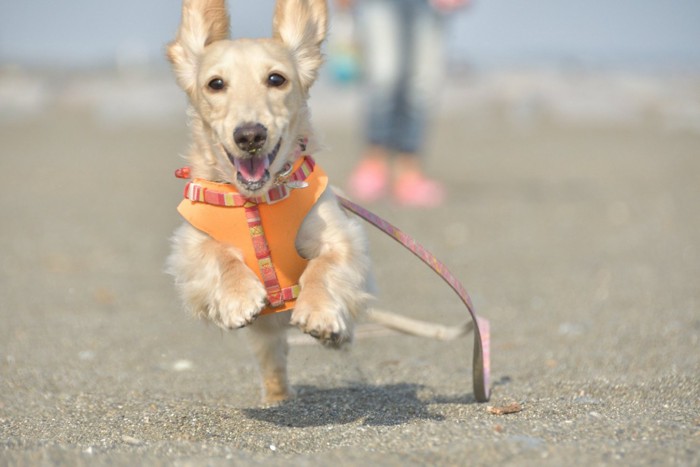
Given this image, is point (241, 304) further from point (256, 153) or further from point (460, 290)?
point (460, 290)

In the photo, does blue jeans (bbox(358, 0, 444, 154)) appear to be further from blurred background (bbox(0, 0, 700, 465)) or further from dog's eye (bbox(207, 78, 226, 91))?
dog's eye (bbox(207, 78, 226, 91))

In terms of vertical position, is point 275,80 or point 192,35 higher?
point 192,35

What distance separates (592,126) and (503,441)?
1879cm

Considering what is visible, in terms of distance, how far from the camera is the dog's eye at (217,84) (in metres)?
3.57

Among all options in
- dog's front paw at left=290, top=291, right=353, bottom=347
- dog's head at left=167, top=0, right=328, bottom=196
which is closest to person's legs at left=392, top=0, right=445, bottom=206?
dog's head at left=167, top=0, right=328, bottom=196

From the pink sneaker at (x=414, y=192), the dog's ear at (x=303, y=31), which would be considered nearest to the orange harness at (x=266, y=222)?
the dog's ear at (x=303, y=31)

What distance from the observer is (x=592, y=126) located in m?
20.8

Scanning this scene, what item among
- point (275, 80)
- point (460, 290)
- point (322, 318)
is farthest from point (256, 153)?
point (460, 290)

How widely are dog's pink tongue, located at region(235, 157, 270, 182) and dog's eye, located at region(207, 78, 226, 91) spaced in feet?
1.09

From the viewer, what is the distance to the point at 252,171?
135 inches

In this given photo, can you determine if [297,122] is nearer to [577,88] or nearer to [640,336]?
[640,336]

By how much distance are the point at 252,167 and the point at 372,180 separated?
6.27m

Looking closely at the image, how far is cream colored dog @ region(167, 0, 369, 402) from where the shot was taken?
3.30 metres

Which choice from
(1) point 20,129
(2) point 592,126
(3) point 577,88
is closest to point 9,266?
(1) point 20,129
